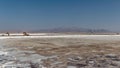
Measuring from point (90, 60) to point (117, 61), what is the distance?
4.60 ft

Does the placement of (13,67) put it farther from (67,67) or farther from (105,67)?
(105,67)

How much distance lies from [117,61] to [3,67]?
19.0ft

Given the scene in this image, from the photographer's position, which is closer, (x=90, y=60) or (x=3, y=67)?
(x=3, y=67)

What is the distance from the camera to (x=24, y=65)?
9.58 m

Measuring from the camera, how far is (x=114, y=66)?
9.36 meters

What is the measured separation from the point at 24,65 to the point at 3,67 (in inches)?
38.8

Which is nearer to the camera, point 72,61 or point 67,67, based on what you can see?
point 67,67

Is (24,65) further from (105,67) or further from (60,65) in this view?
(105,67)

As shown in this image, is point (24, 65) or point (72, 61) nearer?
point (24, 65)

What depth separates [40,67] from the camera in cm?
926

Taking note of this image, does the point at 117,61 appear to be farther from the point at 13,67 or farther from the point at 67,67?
the point at 13,67

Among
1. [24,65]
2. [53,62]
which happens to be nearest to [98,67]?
[53,62]

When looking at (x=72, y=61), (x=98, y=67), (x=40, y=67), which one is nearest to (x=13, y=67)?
(x=40, y=67)

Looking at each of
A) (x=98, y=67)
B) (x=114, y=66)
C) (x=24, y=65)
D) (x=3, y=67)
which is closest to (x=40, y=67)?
(x=24, y=65)
